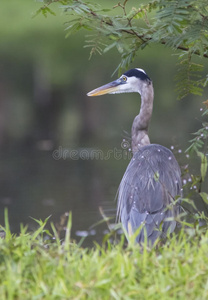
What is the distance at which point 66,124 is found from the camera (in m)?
18.8

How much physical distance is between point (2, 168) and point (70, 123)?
18.1 ft

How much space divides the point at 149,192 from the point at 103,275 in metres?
2.57

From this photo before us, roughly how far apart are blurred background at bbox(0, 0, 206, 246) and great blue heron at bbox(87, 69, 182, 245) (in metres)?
Result: 0.35

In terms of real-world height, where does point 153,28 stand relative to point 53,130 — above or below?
above

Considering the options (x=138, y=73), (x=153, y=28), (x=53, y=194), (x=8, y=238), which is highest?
(x=153, y=28)

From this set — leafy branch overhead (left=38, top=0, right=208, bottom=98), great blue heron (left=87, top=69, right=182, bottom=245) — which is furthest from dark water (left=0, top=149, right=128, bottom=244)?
leafy branch overhead (left=38, top=0, right=208, bottom=98)

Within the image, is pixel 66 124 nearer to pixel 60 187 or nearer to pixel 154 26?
pixel 60 187

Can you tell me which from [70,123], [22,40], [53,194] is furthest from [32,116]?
[22,40]

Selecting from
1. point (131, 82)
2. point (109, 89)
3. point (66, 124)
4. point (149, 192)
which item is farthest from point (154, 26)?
point (66, 124)

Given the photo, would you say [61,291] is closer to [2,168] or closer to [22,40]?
[2,168]

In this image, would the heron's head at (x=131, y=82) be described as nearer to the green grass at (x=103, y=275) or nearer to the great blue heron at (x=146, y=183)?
the great blue heron at (x=146, y=183)

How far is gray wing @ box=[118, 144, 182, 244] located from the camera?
5.70m

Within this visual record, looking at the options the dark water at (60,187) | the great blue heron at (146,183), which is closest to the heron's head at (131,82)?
the great blue heron at (146,183)

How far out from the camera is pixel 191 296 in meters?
3.21
